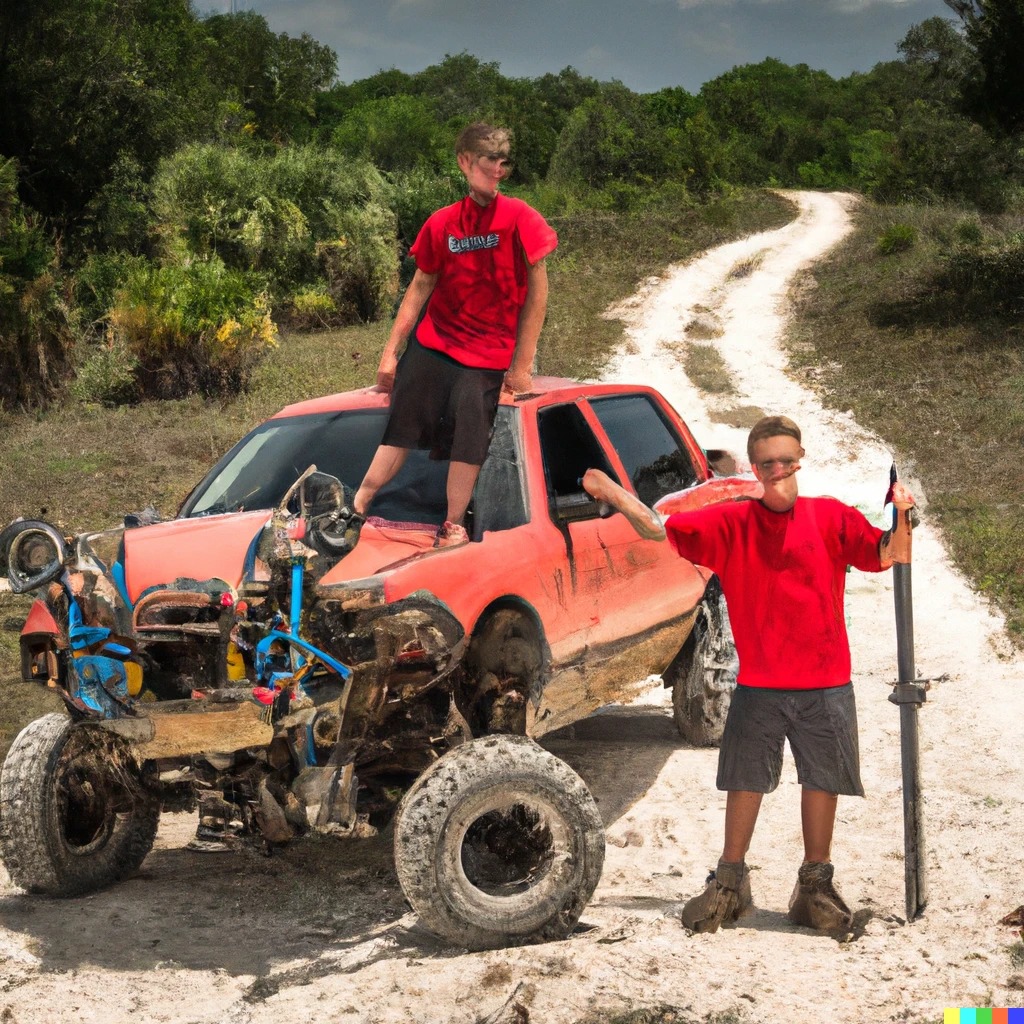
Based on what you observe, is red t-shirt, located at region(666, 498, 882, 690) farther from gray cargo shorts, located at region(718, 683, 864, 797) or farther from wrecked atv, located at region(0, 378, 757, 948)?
wrecked atv, located at region(0, 378, 757, 948)

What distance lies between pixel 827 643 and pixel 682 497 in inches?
34.4

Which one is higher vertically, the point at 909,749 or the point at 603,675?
the point at 603,675

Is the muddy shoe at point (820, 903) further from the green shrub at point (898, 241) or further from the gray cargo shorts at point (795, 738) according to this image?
the green shrub at point (898, 241)

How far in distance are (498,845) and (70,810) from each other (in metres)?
1.96

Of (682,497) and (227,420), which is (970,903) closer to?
(682,497)

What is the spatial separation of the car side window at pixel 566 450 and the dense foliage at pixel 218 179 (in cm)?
1252

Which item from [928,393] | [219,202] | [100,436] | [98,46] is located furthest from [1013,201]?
[100,436]

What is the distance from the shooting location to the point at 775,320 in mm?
24562

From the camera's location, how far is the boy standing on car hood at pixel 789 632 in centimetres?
412

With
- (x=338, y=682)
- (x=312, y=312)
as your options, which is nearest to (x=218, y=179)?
(x=312, y=312)

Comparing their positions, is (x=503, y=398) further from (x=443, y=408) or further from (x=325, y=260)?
(x=325, y=260)

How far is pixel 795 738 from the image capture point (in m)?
4.25

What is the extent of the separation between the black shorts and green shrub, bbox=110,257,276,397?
1245 centimetres

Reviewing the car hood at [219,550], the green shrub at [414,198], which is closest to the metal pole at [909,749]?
the car hood at [219,550]
